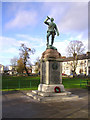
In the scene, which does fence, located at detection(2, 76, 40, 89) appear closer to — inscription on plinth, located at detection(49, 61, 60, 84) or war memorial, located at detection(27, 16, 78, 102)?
war memorial, located at detection(27, 16, 78, 102)

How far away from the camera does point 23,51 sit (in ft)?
193

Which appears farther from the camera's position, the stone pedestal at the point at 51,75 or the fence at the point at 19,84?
the fence at the point at 19,84

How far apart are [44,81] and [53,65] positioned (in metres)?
1.67

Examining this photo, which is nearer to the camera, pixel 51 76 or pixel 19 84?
pixel 51 76

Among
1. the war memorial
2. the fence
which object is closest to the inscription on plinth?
the war memorial

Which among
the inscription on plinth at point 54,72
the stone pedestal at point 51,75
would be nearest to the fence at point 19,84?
the stone pedestal at point 51,75

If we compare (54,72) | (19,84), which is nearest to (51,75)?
(54,72)

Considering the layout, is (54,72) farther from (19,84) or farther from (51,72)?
(19,84)

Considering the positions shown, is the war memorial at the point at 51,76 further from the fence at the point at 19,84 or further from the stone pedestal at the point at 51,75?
the fence at the point at 19,84

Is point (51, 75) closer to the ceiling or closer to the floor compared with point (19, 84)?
closer to the ceiling

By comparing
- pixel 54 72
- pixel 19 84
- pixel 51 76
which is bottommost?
pixel 19 84

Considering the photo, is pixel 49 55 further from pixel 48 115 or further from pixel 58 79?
pixel 48 115

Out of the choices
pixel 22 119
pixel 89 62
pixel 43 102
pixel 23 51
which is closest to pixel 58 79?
pixel 43 102

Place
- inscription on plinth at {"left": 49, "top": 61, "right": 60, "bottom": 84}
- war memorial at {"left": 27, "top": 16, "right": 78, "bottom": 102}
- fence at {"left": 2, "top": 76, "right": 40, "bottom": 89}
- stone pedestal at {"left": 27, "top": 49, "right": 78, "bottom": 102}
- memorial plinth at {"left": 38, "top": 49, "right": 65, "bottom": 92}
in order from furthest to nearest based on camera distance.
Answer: fence at {"left": 2, "top": 76, "right": 40, "bottom": 89}, inscription on plinth at {"left": 49, "top": 61, "right": 60, "bottom": 84}, memorial plinth at {"left": 38, "top": 49, "right": 65, "bottom": 92}, stone pedestal at {"left": 27, "top": 49, "right": 78, "bottom": 102}, war memorial at {"left": 27, "top": 16, "right": 78, "bottom": 102}
